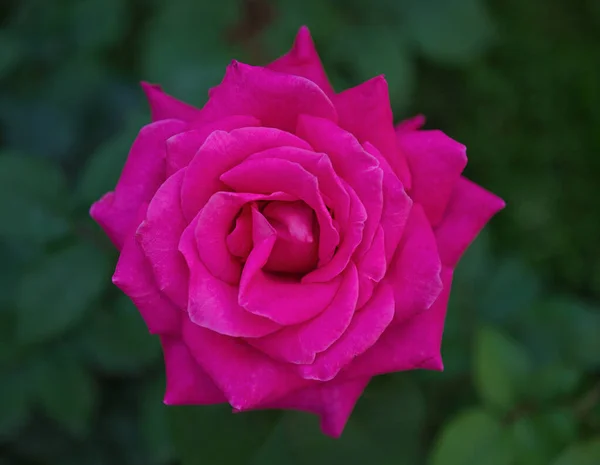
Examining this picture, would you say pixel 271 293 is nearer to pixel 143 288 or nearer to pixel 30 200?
pixel 143 288

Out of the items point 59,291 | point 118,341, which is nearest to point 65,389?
point 118,341

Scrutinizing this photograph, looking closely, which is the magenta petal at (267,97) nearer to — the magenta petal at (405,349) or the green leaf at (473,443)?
the magenta petal at (405,349)

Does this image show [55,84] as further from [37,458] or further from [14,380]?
[37,458]

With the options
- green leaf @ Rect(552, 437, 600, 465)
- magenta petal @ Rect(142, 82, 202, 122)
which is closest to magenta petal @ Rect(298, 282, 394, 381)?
magenta petal @ Rect(142, 82, 202, 122)

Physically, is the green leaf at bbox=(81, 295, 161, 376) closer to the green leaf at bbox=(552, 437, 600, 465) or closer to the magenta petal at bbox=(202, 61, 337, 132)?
the magenta petal at bbox=(202, 61, 337, 132)

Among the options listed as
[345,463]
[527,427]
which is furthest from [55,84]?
[527,427]
